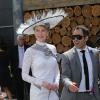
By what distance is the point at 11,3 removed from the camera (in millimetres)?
10898

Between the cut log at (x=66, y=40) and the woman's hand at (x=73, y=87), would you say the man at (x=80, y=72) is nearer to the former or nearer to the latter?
the woman's hand at (x=73, y=87)

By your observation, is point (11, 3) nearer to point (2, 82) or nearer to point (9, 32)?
point (9, 32)

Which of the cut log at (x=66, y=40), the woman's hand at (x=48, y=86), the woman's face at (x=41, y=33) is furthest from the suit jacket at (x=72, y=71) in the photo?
the cut log at (x=66, y=40)

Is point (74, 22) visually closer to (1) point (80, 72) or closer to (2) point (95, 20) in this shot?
(2) point (95, 20)

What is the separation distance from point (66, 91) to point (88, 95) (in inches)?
9.2

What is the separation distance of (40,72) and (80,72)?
675 mm

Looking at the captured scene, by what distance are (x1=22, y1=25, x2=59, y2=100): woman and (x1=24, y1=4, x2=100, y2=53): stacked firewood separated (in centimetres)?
353

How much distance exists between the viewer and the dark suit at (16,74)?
9.48 meters

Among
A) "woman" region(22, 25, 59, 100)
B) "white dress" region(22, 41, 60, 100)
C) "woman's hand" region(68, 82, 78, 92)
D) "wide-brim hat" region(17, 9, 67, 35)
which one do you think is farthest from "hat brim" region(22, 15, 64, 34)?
"woman's hand" region(68, 82, 78, 92)

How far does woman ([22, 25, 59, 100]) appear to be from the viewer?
5.79 meters

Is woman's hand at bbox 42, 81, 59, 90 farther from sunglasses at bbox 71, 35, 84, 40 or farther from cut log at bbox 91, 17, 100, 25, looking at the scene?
cut log at bbox 91, 17, 100, 25

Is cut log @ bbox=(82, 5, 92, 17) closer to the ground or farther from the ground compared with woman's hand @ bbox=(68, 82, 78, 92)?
farther from the ground

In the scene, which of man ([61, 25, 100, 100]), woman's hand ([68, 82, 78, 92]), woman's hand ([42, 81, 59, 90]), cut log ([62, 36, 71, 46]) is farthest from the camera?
cut log ([62, 36, 71, 46])

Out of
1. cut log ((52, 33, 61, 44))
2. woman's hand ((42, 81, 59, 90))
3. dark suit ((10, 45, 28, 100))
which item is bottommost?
dark suit ((10, 45, 28, 100))
